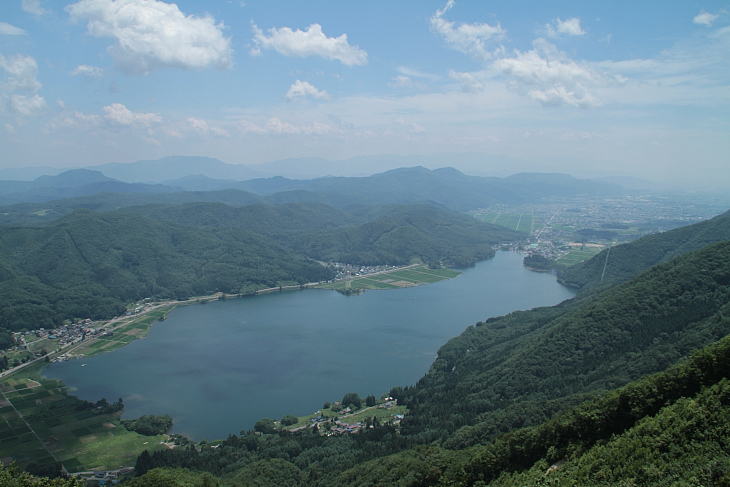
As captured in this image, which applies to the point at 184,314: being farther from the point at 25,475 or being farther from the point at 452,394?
the point at 25,475

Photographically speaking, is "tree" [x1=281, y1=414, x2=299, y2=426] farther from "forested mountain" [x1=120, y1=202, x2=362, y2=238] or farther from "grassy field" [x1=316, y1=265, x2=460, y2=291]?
"forested mountain" [x1=120, y1=202, x2=362, y2=238]

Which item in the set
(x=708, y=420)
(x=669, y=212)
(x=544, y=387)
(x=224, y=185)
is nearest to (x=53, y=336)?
(x=544, y=387)

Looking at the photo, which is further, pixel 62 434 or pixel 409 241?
pixel 409 241

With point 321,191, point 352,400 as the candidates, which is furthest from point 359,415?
point 321,191

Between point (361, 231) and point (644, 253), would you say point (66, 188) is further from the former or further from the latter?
point (644, 253)

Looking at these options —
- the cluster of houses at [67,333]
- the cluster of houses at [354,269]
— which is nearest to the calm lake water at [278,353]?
the cluster of houses at [67,333]

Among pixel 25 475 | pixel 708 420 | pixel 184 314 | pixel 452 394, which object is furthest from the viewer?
pixel 184 314
